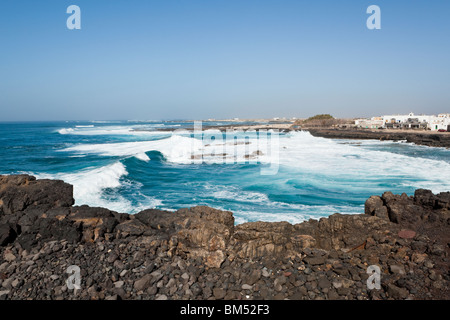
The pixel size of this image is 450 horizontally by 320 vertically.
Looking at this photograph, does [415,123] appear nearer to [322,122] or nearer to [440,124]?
[440,124]

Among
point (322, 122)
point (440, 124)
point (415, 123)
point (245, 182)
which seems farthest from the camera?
point (322, 122)

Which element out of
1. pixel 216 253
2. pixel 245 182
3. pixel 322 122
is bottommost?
pixel 245 182

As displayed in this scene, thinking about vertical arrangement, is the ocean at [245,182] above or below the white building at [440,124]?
below

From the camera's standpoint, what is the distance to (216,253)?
17.4 feet

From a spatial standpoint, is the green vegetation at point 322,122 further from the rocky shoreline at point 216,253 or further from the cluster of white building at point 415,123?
the rocky shoreline at point 216,253

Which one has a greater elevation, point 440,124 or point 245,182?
point 440,124

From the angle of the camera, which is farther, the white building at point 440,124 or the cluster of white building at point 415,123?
the cluster of white building at point 415,123

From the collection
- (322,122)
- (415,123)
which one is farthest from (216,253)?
(322,122)

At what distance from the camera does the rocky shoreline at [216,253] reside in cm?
450

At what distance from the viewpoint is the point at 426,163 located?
2372 cm

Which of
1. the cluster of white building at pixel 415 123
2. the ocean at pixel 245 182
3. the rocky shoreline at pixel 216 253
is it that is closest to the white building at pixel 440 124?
the cluster of white building at pixel 415 123
